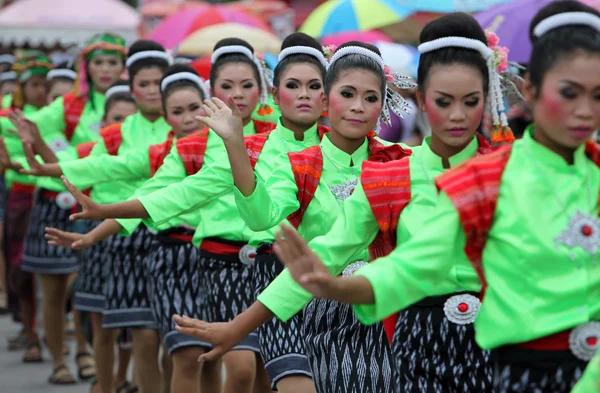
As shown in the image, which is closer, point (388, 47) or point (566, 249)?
point (566, 249)

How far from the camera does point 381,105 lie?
543 centimetres

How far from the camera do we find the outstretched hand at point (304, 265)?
134 inches

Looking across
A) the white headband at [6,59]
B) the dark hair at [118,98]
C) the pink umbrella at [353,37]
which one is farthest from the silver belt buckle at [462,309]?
the white headband at [6,59]

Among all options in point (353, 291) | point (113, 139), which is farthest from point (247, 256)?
point (353, 291)

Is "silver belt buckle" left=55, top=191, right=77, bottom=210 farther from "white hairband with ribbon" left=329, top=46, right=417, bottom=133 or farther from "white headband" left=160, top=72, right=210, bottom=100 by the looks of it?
"white hairband with ribbon" left=329, top=46, right=417, bottom=133

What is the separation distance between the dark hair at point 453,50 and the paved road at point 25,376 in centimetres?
567

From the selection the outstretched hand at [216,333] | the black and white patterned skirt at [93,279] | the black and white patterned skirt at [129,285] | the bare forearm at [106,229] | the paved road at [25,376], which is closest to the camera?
the outstretched hand at [216,333]

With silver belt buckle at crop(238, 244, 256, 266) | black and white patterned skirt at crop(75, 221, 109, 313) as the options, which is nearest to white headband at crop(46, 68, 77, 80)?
black and white patterned skirt at crop(75, 221, 109, 313)

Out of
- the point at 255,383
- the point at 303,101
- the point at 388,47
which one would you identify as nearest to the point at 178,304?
the point at 255,383

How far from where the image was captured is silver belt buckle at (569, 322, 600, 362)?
3547 millimetres

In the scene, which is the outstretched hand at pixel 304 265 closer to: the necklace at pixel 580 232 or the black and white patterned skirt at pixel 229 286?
the necklace at pixel 580 232

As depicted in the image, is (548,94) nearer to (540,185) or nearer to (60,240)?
(540,185)

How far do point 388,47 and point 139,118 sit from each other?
703cm

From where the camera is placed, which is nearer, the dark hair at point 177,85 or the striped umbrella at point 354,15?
the dark hair at point 177,85
